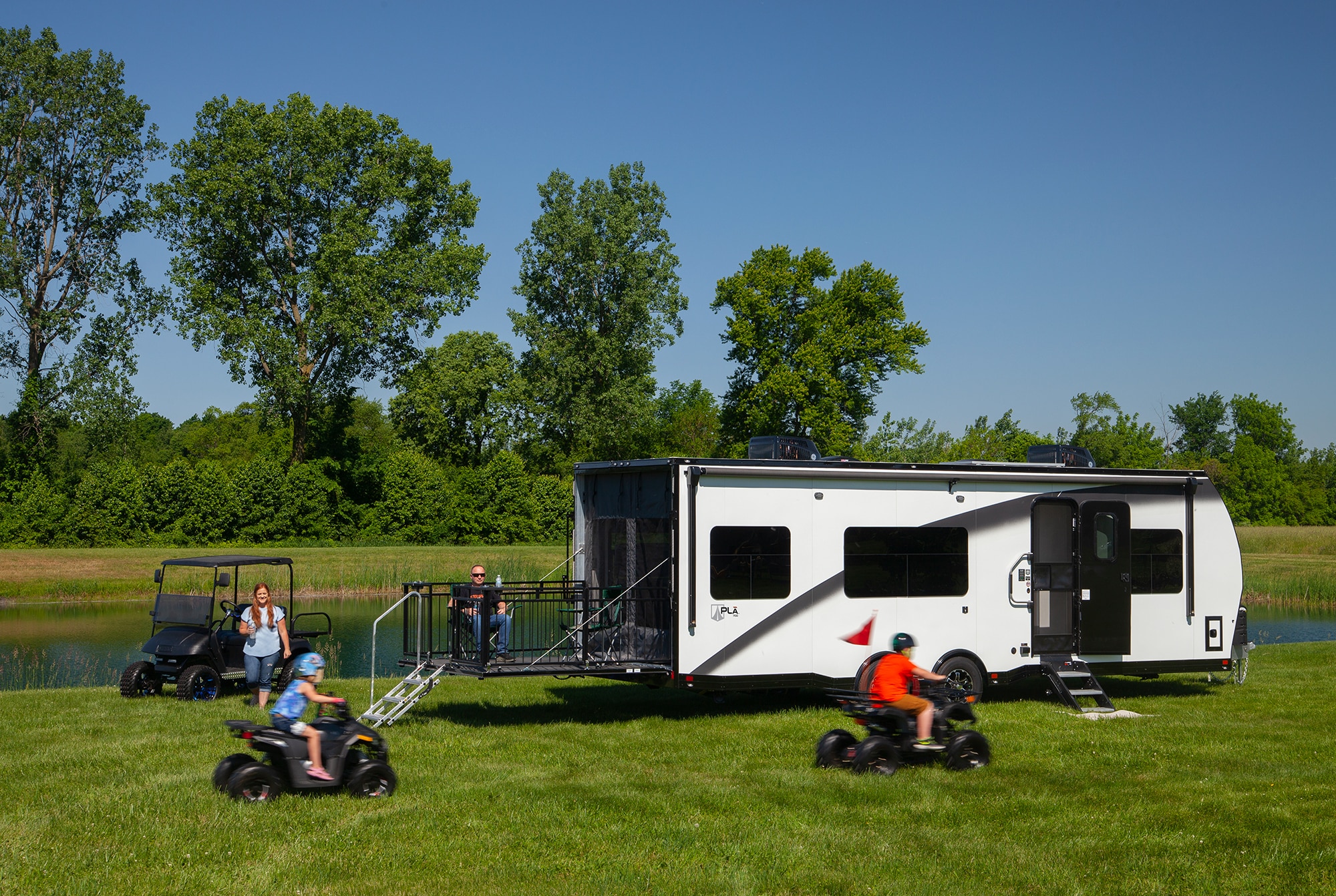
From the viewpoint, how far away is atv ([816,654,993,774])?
9.93m

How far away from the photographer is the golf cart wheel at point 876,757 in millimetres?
9875

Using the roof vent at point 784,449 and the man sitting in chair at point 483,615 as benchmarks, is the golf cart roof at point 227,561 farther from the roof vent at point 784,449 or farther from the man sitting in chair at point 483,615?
the roof vent at point 784,449

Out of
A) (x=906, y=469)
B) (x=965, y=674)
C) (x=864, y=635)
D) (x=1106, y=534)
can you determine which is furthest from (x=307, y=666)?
(x=1106, y=534)

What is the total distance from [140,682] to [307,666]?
6.94 meters

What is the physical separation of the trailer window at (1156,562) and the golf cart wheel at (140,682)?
12151 millimetres

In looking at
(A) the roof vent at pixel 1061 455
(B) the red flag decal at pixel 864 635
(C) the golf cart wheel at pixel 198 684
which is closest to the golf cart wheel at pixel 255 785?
(C) the golf cart wheel at pixel 198 684

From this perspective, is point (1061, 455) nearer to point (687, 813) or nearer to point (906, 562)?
point (906, 562)

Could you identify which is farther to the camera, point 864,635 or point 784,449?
point 784,449

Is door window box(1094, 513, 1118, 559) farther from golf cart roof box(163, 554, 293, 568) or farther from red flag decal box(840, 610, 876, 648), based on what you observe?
golf cart roof box(163, 554, 293, 568)

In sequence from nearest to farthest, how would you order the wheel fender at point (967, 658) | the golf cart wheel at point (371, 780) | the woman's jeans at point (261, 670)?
the golf cart wheel at point (371, 780) < the wheel fender at point (967, 658) < the woman's jeans at point (261, 670)

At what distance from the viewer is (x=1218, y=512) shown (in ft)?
49.0

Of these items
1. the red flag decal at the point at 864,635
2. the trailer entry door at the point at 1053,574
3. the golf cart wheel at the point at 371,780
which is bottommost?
the golf cart wheel at the point at 371,780

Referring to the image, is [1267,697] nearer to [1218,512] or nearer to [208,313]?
[1218,512]

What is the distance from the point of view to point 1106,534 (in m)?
14.4
